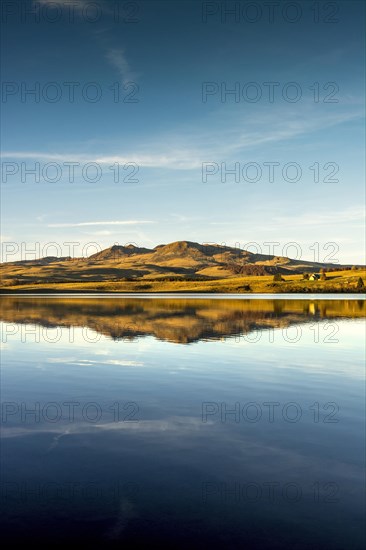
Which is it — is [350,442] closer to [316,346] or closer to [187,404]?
[187,404]

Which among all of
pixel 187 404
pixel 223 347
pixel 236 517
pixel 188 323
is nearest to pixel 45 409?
pixel 187 404

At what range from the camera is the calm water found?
918 cm

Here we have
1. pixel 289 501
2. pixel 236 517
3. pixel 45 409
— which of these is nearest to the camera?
pixel 236 517

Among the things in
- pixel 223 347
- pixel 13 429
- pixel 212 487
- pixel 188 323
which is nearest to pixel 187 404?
pixel 13 429

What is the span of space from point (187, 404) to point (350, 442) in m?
6.21

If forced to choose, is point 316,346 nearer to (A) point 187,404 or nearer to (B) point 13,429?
(A) point 187,404

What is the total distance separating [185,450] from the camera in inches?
518

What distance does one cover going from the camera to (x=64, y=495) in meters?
10.3

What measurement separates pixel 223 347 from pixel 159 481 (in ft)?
69.7

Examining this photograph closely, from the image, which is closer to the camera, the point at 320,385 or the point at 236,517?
the point at 236,517

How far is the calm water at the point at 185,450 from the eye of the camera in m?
9.18

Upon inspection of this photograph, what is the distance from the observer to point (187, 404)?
59.2ft

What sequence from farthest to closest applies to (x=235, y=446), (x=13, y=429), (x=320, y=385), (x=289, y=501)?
(x=320, y=385) → (x=13, y=429) → (x=235, y=446) → (x=289, y=501)

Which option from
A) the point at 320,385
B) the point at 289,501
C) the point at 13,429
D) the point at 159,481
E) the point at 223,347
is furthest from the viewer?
the point at 223,347
